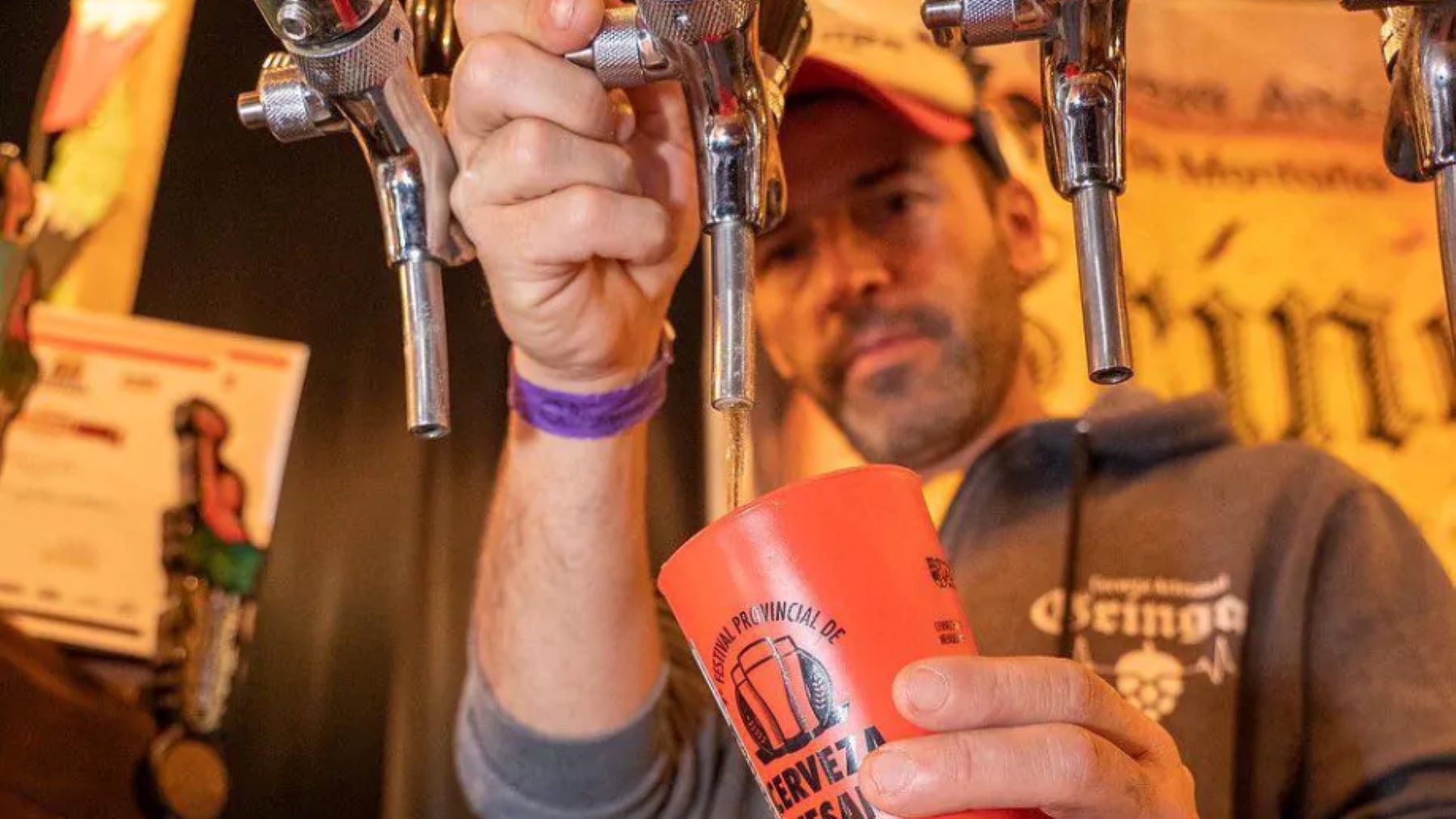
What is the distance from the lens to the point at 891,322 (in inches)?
49.5

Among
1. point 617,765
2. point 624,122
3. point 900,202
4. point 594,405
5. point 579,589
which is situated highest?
point 900,202

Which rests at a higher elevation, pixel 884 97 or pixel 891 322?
pixel 884 97

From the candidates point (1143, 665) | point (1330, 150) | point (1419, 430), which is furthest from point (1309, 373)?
point (1143, 665)

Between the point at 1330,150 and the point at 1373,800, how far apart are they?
0.65 metres

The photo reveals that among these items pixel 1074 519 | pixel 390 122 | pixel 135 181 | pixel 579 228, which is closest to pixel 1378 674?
pixel 1074 519

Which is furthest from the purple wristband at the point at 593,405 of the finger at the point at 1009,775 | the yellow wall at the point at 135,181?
the yellow wall at the point at 135,181

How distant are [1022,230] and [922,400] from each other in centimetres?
20

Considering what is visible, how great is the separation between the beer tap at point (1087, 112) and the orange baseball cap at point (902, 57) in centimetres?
72

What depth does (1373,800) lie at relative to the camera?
980 mm

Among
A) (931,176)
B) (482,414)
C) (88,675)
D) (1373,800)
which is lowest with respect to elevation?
(1373,800)

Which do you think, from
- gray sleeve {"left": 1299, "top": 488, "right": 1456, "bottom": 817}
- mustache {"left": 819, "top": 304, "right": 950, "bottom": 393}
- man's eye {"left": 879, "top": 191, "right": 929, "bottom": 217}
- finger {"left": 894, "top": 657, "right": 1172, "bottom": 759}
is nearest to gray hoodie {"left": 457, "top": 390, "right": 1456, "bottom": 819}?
gray sleeve {"left": 1299, "top": 488, "right": 1456, "bottom": 817}

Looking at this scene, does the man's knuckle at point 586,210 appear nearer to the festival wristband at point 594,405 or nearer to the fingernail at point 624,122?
the fingernail at point 624,122

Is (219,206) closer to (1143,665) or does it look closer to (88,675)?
(88,675)

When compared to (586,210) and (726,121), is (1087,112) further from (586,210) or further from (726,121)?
(586,210)
